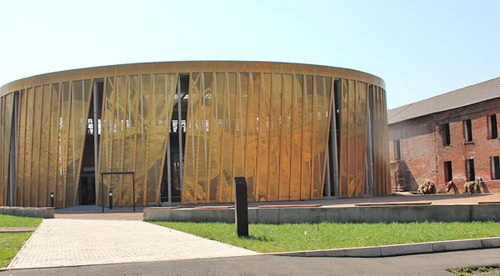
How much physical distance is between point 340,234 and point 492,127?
87.6 feet

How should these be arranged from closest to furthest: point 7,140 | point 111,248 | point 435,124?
point 111,248, point 7,140, point 435,124

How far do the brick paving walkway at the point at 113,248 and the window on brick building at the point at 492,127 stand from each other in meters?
26.6

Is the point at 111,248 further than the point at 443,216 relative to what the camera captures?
No

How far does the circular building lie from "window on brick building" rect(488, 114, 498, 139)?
940 cm

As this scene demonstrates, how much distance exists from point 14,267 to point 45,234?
636cm

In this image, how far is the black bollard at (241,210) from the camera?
12.4 metres

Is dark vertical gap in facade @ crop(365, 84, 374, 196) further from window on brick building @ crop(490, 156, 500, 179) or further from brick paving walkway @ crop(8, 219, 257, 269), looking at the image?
brick paving walkway @ crop(8, 219, 257, 269)

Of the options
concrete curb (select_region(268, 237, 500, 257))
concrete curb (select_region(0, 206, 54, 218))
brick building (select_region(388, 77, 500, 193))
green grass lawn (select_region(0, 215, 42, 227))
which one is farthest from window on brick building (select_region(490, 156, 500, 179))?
green grass lawn (select_region(0, 215, 42, 227))

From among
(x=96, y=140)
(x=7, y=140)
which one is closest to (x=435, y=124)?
(x=96, y=140)

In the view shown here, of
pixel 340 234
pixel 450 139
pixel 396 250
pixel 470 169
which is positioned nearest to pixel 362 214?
pixel 340 234

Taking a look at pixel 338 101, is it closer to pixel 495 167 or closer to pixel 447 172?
pixel 495 167

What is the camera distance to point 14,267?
28.7ft

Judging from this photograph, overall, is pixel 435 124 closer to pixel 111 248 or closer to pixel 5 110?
pixel 5 110

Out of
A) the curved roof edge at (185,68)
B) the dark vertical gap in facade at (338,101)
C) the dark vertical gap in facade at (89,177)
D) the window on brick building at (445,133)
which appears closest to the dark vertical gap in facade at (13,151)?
the curved roof edge at (185,68)
